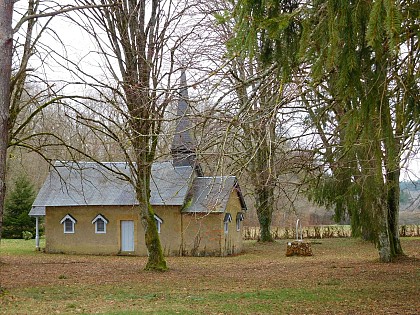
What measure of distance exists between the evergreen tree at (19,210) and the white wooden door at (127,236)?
13920mm

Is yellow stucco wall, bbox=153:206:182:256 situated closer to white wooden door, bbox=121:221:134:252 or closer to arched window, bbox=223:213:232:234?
white wooden door, bbox=121:221:134:252

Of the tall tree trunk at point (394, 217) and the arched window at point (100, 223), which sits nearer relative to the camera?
the tall tree trunk at point (394, 217)

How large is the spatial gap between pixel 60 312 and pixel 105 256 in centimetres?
1905

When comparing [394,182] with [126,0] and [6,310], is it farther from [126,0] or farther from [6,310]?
[6,310]

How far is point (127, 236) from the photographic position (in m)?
29.8

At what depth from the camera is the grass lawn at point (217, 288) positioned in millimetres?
10852

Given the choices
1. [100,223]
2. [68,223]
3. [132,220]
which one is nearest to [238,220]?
[132,220]

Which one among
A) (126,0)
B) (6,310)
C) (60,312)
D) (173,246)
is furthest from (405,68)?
(173,246)

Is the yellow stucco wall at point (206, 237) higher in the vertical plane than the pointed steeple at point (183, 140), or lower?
lower

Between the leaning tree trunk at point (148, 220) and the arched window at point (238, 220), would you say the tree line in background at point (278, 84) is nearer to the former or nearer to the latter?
the leaning tree trunk at point (148, 220)

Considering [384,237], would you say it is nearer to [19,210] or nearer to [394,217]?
[394,217]

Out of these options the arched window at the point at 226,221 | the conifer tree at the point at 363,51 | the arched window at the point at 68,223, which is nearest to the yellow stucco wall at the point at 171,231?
the arched window at the point at 226,221

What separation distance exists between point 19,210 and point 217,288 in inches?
1187

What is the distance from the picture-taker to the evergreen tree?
40531 mm
